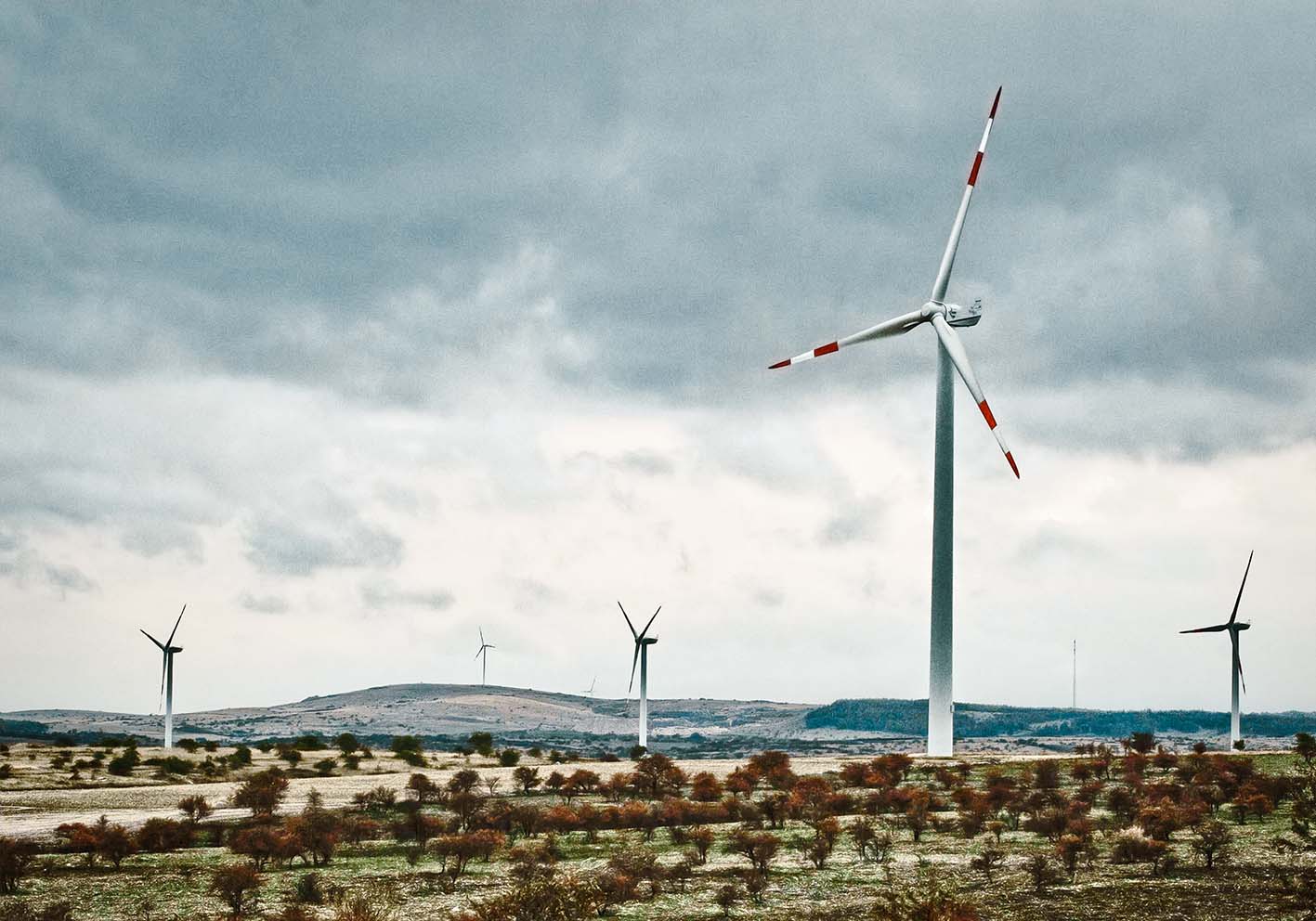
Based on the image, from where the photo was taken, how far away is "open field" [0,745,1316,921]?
44.9 meters

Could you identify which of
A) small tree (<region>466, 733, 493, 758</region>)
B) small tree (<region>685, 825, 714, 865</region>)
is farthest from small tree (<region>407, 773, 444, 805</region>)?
small tree (<region>466, 733, 493, 758</region>)

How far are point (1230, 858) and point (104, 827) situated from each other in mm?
49152

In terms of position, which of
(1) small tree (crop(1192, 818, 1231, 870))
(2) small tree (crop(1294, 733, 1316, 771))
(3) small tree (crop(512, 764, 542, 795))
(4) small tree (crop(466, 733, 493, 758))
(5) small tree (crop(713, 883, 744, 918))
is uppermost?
(1) small tree (crop(1192, 818, 1231, 870))

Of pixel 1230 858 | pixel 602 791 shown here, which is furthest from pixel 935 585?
pixel 1230 858

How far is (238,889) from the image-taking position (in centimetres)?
4481

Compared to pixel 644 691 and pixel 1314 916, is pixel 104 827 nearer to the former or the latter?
Answer: pixel 1314 916

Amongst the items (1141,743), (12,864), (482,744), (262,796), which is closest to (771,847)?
(12,864)

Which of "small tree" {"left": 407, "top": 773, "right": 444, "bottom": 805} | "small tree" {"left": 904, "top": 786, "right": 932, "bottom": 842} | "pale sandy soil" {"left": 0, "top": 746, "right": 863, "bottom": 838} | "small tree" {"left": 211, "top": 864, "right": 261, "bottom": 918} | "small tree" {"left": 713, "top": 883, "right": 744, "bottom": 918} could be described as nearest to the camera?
"small tree" {"left": 713, "top": 883, "right": 744, "bottom": 918}

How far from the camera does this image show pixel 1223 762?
86.4 m

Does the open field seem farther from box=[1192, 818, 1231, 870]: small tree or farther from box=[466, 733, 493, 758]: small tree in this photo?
box=[466, 733, 493, 758]: small tree

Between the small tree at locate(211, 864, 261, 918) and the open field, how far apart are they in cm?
64

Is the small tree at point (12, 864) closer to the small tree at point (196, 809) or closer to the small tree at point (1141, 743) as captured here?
the small tree at point (196, 809)

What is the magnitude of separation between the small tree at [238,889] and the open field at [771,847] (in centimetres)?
64

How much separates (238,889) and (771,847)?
20.6 metres
